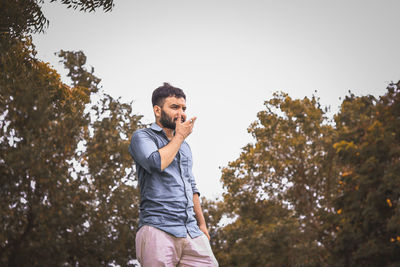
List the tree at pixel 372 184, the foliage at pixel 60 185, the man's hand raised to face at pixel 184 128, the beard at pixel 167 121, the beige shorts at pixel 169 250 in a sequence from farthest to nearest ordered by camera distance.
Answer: the tree at pixel 372 184 → the foliage at pixel 60 185 → the beard at pixel 167 121 → the man's hand raised to face at pixel 184 128 → the beige shorts at pixel 169 250

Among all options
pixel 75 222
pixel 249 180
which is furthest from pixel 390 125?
pixel 75 222

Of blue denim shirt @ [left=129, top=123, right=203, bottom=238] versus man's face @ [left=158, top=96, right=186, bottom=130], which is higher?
man's face @ [left=158, top=96, right=186, bottom=130]

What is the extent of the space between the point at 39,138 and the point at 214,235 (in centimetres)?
785

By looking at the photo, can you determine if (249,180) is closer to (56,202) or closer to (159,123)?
(56,202)

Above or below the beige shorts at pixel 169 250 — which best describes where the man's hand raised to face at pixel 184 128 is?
above

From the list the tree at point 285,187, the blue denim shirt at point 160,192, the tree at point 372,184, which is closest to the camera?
the blue denim shirt at point 160,192

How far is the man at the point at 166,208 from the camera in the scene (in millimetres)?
2629

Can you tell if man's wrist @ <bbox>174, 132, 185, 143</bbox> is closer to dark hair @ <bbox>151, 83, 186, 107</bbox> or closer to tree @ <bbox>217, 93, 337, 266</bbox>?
dark hair @ <bbox>151, 83, 186, 107</bbox>

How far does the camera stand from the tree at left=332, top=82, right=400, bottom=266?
859 cm

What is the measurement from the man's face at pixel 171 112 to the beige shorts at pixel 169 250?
85 centimetres

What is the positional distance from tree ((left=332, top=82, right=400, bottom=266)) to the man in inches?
253

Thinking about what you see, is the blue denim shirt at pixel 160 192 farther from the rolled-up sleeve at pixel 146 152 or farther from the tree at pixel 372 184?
the tree at pixel 372 184

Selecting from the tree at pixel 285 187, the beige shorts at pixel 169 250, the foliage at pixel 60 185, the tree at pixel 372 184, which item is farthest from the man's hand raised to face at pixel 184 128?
the tree at pixel 285 187

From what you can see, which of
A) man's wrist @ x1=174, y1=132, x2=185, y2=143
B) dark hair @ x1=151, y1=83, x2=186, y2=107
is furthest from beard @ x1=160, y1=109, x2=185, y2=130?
man's wrist @ x1=174, y1=132, x2=185, y2=143
